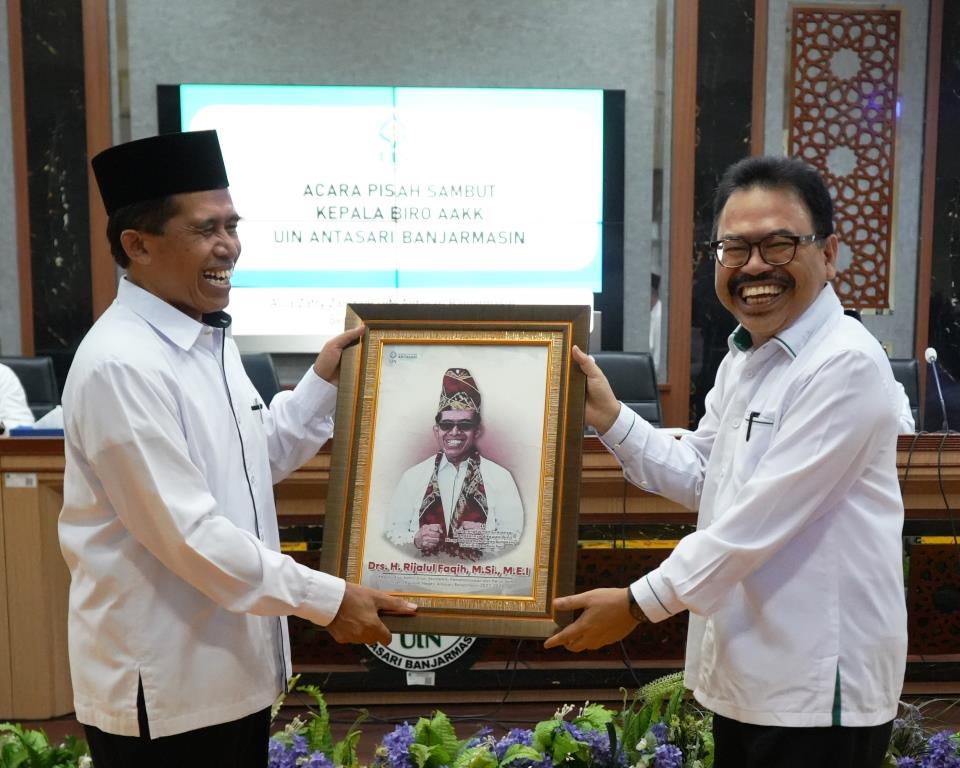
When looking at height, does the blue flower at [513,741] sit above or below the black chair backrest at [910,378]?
below

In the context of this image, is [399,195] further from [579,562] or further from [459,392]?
[459,392]

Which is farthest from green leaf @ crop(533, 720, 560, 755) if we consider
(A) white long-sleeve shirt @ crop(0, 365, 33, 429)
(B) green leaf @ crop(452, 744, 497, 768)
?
(A) white long-sleeve shirt @ crop(0, 365, 33, 429)

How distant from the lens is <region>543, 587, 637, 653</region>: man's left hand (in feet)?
5.26

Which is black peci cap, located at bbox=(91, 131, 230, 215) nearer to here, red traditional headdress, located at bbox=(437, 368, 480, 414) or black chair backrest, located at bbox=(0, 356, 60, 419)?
red traditional headdress, located at bbox=(437, 368, 480, 414)

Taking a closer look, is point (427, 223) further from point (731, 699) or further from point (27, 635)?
point (731, 699)

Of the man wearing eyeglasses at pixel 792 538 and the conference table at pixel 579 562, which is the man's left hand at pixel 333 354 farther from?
the conference table at pixel 579 562

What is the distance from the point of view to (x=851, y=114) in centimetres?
556

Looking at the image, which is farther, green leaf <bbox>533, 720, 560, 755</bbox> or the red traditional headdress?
green leaf <bbox>533, 720, 560, 755</bbox>

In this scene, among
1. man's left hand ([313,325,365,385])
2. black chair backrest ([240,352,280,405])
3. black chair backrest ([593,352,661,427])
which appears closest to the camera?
man's left hand ([313,325,365,385])

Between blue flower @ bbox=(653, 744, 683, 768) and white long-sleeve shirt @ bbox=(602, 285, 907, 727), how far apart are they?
2.08 feet

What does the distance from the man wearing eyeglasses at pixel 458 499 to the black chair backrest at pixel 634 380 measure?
269cm

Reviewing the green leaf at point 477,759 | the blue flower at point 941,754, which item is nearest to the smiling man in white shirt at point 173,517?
the green leaf at point 477,759

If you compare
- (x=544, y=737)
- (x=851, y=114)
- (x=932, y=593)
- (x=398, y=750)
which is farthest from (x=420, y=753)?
(x=851, y=114)

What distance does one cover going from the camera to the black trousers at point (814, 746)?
4.80 ft
